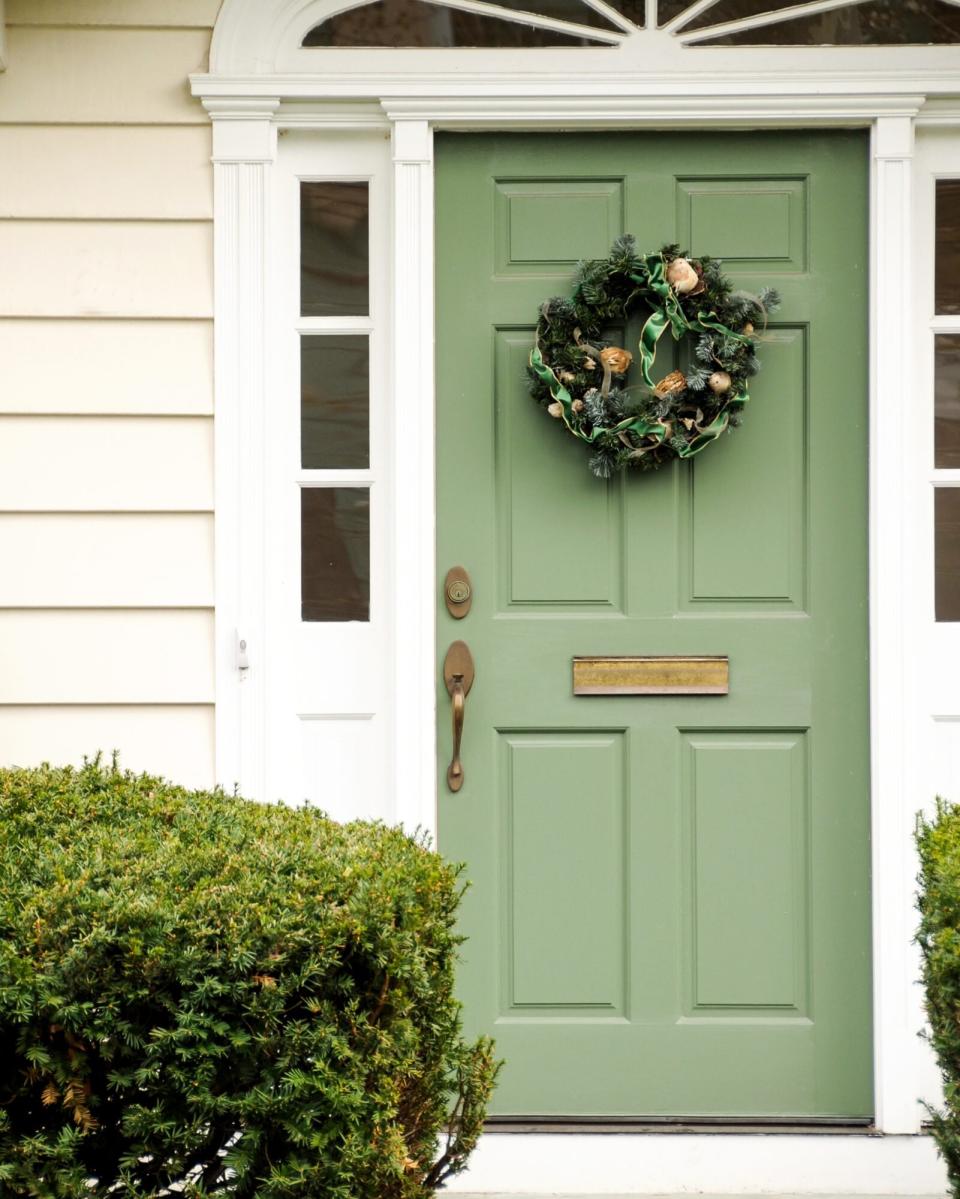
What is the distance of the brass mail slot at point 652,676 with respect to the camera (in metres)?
3.33

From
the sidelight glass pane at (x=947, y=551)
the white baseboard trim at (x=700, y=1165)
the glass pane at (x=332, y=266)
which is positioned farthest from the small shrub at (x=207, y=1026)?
the sidelight glass pane at (x=947, y=551)

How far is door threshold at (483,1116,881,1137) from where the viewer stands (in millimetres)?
3258

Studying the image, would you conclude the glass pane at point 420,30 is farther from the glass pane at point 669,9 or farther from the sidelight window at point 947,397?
the sidelight window at point 947,397

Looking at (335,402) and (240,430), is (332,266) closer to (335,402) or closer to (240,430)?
(335,402)

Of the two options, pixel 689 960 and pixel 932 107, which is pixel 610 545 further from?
pixel 932 107

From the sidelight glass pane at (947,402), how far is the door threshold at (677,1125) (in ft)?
5.25

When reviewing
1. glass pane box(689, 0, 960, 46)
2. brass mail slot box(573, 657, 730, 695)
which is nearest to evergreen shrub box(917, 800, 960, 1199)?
brass mail slot box(573, 657, 730, 695)

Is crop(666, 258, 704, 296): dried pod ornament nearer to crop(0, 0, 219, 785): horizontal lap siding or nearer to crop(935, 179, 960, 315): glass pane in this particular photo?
crop(935, 179, 960, 315): glass pane

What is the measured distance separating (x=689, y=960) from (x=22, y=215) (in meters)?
2.40

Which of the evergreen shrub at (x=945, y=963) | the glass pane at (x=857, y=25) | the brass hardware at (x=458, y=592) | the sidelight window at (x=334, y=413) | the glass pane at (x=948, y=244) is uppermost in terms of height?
the glass pane at (x=857, y=25)

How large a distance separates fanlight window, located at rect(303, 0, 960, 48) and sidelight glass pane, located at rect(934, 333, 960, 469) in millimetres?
726

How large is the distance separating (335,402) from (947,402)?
1494mm

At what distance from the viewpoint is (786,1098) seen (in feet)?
10.8

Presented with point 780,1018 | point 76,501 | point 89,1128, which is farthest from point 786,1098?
point 76,501
